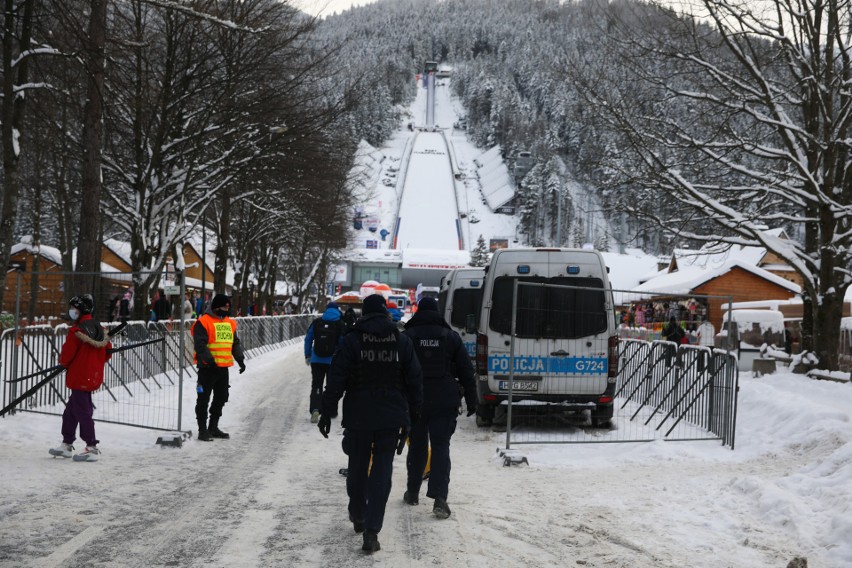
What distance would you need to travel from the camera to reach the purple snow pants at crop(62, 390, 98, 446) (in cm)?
970

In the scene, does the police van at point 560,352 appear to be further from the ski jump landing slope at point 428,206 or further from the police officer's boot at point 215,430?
the ski jump landing slope at point 428,206

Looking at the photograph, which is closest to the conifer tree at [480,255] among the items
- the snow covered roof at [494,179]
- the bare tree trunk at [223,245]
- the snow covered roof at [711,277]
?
the snow covered roof at [494,179]

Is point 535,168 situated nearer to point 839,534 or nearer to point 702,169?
point 702,169

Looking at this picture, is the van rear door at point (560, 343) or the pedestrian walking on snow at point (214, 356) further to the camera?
the van rear door at point (560, 343)

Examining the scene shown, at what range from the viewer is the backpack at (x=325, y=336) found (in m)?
13.4

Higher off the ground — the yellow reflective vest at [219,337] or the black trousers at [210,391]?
the yellow reflective vest at [219,337]

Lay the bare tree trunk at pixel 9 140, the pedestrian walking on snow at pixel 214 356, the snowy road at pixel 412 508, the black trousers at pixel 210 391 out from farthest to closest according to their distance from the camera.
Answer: the bare tree trunk at pixel 9 140
the black trousers at pixel 210 391
the pedestrian walking on snow at pixel 214 356
the snowy road at pixel 412 508

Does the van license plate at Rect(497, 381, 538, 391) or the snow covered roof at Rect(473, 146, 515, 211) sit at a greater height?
the snow covered roof at Rect(473, 146, 515, 211)

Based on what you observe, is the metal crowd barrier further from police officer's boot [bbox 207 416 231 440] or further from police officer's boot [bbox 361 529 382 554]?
police officer's boot [bbox 361 529 382 554]

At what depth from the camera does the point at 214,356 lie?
11.7 m

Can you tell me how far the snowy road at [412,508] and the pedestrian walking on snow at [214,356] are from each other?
52 cm

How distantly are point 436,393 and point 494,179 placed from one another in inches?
6853

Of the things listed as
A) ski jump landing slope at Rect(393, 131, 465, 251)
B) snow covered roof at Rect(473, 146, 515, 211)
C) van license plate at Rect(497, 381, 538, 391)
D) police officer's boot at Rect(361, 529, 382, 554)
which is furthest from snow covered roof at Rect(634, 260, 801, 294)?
snow covered roof at Rect(473, 146, 515, 211)

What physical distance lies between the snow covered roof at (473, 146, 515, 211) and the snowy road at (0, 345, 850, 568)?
154768 millimetres
